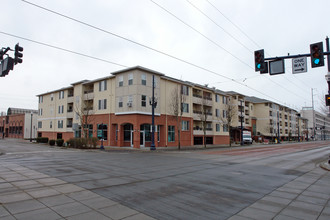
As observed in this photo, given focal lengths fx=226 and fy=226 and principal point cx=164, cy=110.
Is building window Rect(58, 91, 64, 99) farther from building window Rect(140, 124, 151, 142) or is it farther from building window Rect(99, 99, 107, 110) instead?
building window Rect(140, 124, 151, 142)

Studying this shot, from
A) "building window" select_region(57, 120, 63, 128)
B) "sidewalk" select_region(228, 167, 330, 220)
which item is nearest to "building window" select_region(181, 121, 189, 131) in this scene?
"building window" select_region(57, 120, 63, 128)

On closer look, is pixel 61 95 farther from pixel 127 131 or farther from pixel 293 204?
pixel 293 204

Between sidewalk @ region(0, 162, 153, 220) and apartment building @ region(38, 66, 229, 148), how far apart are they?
21.1 meters

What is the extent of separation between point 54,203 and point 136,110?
26.3 metres

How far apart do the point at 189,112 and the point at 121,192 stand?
34984mm

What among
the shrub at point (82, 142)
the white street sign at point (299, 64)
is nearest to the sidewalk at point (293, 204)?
the white street sign at point (299, 64)

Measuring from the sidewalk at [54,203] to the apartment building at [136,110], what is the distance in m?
21.1

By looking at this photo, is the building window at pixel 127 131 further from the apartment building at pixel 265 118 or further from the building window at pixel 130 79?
the apartment building at pixel 265 118

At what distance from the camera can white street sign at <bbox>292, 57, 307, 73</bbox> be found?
1248cm

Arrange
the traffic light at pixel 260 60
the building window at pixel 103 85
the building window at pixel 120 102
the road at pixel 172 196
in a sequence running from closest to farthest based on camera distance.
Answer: the road at pixel 172 196, the traffic light at pixel 260 60, the building window at pixel 120 102, the building window at pixel 103 85

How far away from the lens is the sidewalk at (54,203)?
500cm

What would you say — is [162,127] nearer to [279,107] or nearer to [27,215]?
[27,215]

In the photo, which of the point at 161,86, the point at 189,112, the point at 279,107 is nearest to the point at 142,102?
the point at 161,86

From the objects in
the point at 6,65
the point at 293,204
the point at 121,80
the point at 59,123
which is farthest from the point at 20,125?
the point at 293,204
